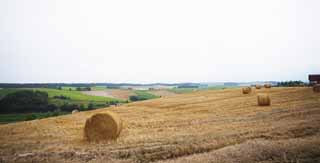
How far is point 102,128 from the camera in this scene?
10.2 m

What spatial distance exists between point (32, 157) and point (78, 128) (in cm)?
483

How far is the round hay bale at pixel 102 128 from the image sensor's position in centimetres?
1000

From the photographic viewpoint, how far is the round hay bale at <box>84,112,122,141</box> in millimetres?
10000

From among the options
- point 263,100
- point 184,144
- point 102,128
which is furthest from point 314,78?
point 102,128

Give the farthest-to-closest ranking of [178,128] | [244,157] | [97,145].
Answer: [178,128] → [97,145] → [244,157]

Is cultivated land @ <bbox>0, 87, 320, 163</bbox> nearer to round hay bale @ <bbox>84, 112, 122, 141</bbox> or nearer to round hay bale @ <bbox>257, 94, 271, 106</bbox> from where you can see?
round hay bale @ <bbox>84, 112, 122, 141</bbox>

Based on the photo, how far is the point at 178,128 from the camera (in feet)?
35.8

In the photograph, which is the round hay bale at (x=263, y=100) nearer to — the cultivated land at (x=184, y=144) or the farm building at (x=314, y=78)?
the cultivated land at (x=184, y=144)

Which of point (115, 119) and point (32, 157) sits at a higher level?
point (115, 119)

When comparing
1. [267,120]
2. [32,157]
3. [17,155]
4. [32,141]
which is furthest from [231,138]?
[32,141]

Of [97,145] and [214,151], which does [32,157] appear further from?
[214,151]

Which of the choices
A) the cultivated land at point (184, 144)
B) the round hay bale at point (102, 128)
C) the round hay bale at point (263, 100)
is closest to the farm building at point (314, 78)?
the round hay bale at point (263, 100)

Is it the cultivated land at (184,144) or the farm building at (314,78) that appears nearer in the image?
the cultivated land at (184,144)

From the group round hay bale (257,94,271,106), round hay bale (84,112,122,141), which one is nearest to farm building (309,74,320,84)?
round hay bale (257,94,271,106)
